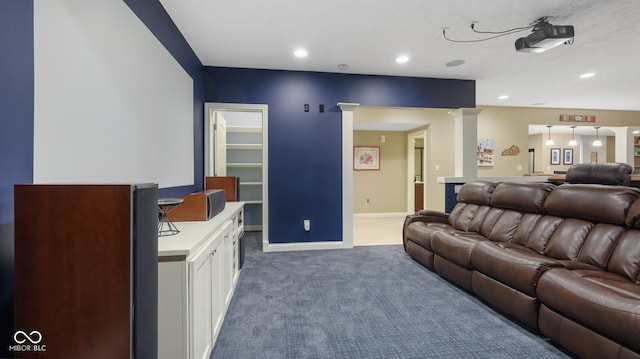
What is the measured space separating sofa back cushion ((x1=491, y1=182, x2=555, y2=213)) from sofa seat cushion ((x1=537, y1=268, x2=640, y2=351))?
83 cm

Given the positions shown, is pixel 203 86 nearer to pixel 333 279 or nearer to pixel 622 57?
Result: pixel 333 279

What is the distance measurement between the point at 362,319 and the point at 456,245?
1.19m

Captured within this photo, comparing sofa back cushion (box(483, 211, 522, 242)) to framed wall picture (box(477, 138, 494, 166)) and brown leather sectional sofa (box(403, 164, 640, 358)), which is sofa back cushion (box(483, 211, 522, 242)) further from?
framed wall picture (box(477, 138, 494, 166))

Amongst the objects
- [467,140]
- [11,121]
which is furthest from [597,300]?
[467,140]

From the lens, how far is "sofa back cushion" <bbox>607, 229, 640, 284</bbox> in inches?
71.9

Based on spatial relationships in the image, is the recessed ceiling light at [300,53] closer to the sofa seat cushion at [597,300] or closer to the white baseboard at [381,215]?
the sofa seat cushion at [597,300]

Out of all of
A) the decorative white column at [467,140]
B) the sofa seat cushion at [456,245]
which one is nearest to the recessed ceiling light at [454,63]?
the decorative white column at [467,140]

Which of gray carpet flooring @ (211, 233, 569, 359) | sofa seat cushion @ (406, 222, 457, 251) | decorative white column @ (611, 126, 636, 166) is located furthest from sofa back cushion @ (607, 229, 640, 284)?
decorative white column @ (611, 126, 636, 166)

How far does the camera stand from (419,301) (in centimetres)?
253

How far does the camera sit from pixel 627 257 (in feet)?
6.17

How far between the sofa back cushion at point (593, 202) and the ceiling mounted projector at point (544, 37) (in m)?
1.38

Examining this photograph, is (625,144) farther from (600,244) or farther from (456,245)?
(456,245)

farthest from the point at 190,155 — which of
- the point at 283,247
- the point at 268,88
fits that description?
the point at 283,247

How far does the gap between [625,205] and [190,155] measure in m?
3.87
